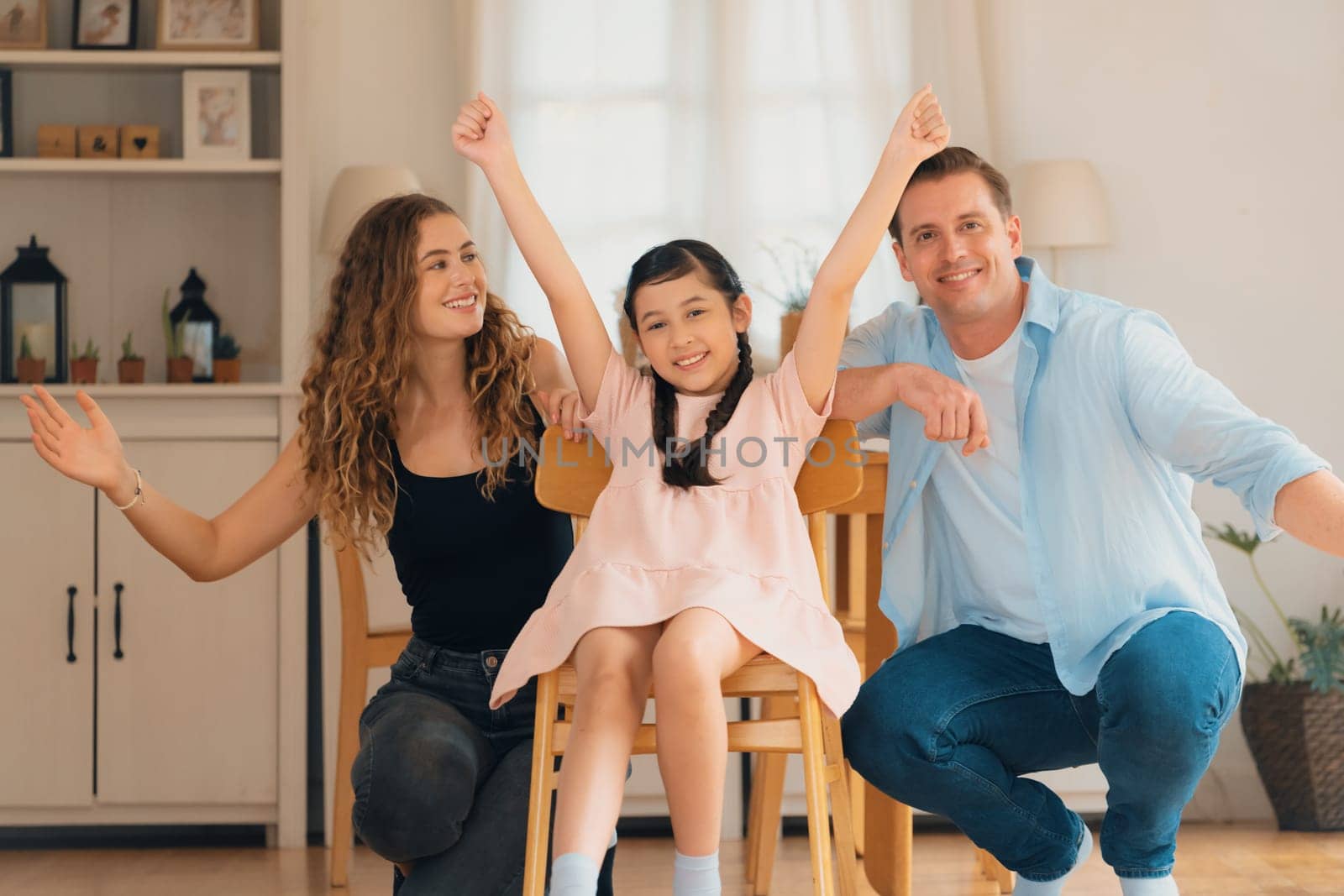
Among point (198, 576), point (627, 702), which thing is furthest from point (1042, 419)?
point (198, 576)

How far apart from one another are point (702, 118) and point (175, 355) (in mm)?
1426

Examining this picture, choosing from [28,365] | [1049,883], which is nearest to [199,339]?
[28,365]

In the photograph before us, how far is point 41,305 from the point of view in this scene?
128 inches

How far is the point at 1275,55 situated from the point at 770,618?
8.51ft

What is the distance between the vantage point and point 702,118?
3479mm

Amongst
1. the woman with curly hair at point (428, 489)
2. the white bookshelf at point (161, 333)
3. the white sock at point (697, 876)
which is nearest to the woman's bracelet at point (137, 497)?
the woman with curly hair at point (428, 489)

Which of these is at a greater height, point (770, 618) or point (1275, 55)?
point (1275, 55)

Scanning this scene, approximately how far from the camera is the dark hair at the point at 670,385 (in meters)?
1.78

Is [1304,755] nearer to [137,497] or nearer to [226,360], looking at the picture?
[137,497]

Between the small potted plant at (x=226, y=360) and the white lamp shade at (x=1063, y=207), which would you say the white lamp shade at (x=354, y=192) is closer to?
the small potted plant at (x=226, y=360)

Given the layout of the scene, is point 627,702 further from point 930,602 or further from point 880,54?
point 880,54

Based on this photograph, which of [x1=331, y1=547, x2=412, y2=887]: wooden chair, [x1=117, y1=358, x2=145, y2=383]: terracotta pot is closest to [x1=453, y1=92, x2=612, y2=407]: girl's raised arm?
[x1=331, y1=547, x2=412, y2=887]: wooden chair

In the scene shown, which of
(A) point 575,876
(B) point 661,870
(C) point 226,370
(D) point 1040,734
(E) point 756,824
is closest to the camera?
(A) point 575,876

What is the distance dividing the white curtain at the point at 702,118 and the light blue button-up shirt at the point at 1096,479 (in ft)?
5.01
